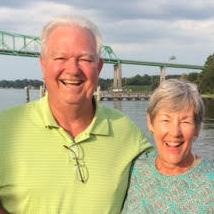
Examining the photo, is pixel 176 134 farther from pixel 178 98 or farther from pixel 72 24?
pixel 72 24

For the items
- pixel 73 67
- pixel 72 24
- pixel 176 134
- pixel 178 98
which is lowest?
pixel 176 134

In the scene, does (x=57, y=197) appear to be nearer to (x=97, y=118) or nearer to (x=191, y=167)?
(x=97, y=118)

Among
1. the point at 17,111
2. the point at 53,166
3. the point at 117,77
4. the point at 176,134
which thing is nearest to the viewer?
the point at 176,134

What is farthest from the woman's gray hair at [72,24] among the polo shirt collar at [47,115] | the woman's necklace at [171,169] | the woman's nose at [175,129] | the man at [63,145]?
the woman's necklace at [171,169]

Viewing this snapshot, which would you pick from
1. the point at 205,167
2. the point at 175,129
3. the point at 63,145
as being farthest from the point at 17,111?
the point at 205,167

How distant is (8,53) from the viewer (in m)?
73.0

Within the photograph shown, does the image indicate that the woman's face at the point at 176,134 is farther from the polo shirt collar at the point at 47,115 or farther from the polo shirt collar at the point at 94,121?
the polo shirt collar at the point at 47,115

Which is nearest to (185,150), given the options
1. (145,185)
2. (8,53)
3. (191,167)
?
(191,167)

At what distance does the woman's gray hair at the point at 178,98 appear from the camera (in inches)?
88.5

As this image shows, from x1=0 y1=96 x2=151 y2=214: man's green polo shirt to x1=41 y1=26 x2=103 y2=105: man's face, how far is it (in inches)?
6.8

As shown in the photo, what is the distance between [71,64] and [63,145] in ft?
1.36

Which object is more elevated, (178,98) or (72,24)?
(72,24)

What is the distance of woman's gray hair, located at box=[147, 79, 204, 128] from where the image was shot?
88.5 inches

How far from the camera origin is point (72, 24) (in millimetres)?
2404
